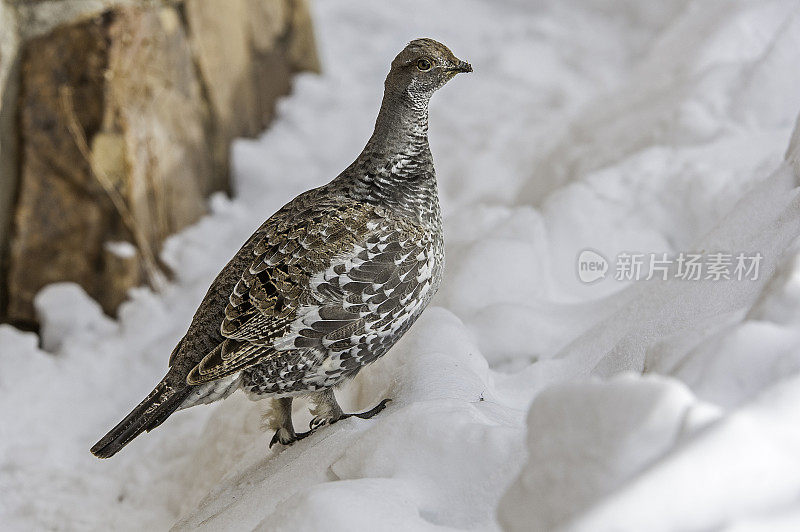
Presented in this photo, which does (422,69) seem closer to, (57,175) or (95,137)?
(95,137)

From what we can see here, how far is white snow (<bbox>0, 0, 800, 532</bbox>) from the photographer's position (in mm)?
1121

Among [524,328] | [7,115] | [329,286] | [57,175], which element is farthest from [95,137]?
[524,328]

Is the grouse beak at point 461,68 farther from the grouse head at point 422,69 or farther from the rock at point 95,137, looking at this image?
the rock at point 95,137

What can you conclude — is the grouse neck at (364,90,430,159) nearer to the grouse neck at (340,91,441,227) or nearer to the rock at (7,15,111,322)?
the grouse neck at (340,91,441,227)

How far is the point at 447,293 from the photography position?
2.69 meters

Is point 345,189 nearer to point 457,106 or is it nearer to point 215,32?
point 215,32

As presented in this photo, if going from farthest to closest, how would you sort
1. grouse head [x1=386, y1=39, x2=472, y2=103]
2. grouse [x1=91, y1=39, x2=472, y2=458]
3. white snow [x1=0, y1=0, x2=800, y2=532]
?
grouse head [x1=386, y1=39, x2=472, y2=103] < grouse [x1=91, y1=39, x2=472, y2=458] < white snow [x1=0, y1=0, x2=800, y2=532]

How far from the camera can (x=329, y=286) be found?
1.96 m

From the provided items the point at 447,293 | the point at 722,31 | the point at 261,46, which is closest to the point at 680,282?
the point at 447,293

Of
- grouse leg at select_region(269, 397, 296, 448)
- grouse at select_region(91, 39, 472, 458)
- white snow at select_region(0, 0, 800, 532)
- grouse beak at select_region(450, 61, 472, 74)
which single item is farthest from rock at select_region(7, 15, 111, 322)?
grouse beak at select_region(450, 61, 472, 74)

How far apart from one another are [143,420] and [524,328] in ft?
3.61

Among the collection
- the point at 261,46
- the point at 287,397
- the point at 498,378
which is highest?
the point at 261,46

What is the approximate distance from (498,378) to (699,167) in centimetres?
126

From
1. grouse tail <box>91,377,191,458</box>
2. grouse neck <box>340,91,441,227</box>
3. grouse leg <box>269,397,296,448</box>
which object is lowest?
grouse leg <box>269,397,296,448</box>
